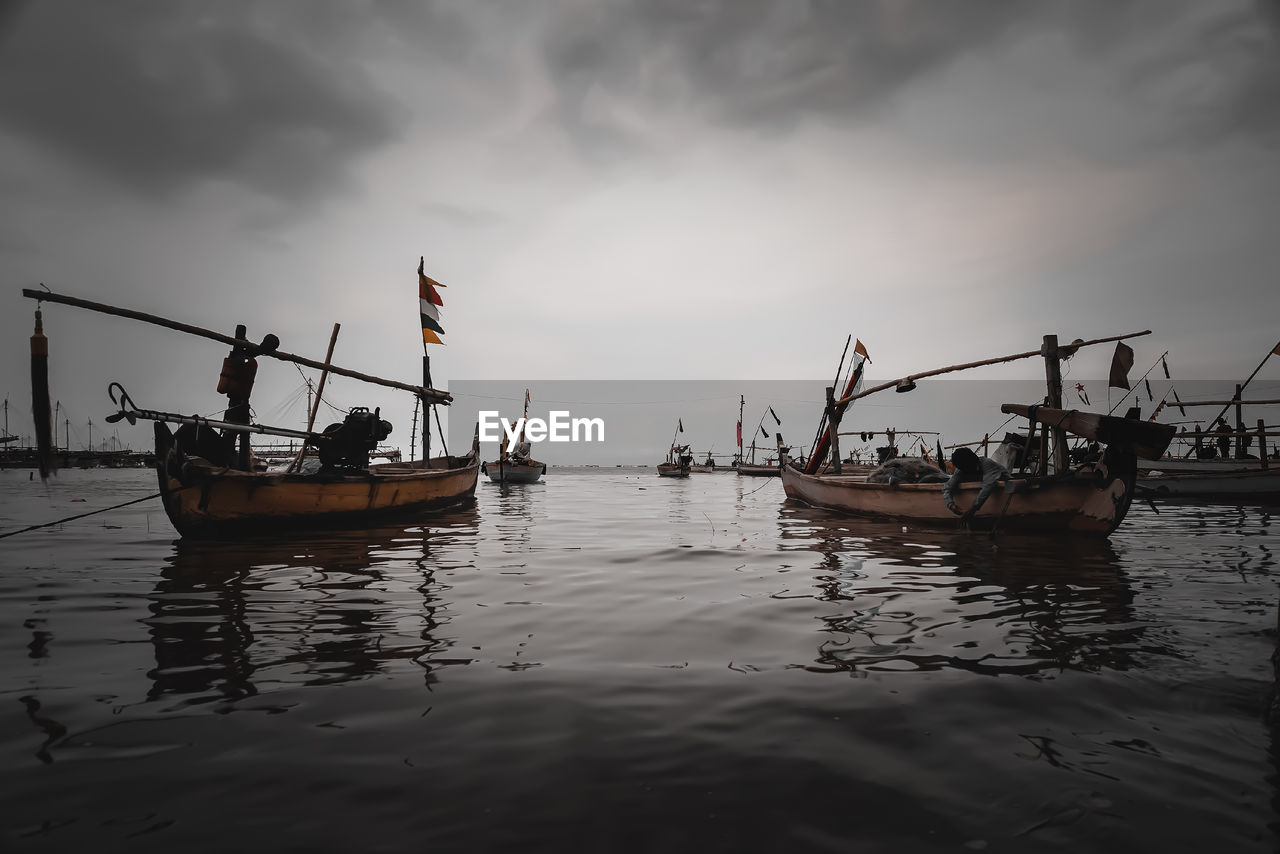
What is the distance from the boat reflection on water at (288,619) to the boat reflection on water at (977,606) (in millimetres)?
3357

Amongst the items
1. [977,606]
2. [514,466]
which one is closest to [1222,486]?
[977,606]

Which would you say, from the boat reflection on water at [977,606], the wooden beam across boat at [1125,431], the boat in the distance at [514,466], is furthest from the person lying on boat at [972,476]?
the boat in the distance at [514,466]

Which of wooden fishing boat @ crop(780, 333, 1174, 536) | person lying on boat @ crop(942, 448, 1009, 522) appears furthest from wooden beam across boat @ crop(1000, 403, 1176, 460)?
person lying on boat @ crop(942, 448, 1009, 522)

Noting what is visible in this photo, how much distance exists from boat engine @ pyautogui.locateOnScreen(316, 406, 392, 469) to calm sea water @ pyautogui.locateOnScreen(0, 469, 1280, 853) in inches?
215

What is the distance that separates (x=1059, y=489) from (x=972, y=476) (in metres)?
1.57

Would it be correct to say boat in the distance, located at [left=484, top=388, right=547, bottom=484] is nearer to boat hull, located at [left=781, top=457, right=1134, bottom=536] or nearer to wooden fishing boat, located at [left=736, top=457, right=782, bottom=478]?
wooden fishing boat, located at [left=736, top=457, right=782, bottom=478]

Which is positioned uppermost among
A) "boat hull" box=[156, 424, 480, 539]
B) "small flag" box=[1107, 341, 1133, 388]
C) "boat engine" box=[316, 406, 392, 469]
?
"small flag" box=[1107, 341, 1133, 388]

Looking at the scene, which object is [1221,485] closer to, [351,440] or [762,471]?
[351,440]

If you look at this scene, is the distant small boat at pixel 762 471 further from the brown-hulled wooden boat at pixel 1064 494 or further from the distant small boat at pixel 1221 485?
the brown-hulled wooden boat at pixel 1064 494

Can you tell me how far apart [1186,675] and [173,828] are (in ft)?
18.3

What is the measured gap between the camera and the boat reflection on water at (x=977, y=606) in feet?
14.4

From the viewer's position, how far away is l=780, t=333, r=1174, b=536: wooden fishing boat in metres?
10.3

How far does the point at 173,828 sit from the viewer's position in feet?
7.37

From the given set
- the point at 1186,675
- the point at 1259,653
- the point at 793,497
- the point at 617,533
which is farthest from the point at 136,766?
the point at 793,497
